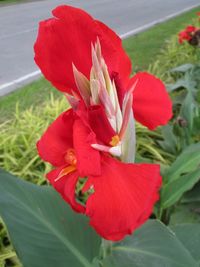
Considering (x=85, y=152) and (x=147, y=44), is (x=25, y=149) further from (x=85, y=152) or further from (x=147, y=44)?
(x=147, y=44)

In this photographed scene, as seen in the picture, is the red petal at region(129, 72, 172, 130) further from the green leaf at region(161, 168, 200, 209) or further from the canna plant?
the green leaf at region(161, 168, 200, 209)

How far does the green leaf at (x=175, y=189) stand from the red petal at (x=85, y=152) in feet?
3.40

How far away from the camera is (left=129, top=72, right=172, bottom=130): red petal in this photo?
780mm

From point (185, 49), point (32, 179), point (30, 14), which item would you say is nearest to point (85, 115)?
point (32, 179)

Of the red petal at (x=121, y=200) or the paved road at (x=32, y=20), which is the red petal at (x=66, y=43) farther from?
the paved road at (x=32, y=20)

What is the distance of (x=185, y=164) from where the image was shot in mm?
1888

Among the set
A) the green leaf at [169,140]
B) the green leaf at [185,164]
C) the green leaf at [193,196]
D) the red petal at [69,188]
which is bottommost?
the green leaf at [169,140]

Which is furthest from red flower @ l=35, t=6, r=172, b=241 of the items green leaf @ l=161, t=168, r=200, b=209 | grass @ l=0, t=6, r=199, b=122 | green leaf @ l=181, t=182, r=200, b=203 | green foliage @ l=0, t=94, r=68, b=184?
grass @ l=0, t=6, r=199, b=122

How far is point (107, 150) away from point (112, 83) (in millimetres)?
104

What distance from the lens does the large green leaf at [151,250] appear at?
3.16ft

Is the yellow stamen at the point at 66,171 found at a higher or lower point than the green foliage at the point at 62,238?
higher

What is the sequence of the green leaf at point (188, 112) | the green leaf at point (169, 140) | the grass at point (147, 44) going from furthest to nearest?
the grass at point (147, 44), the green leaf at point (169, 140), the green leaf at point (188, 112)

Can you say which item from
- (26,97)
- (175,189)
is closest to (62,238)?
(175,189)

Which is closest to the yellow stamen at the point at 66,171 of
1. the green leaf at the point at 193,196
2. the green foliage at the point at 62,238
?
the green foliage at the point at 62,238
